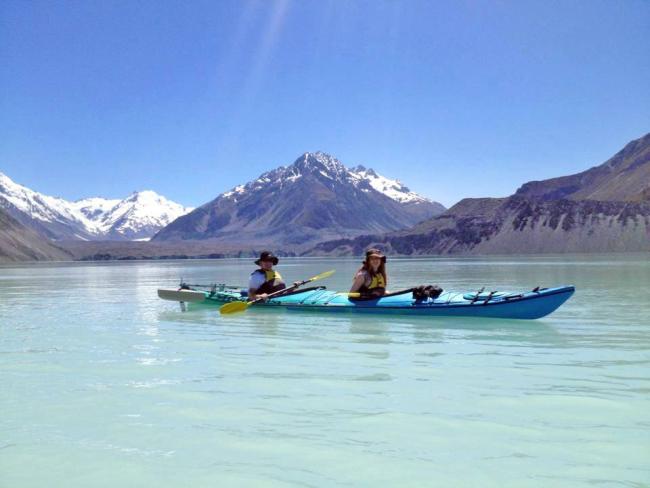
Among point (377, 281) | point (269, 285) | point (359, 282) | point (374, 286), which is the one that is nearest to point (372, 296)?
point (374, 286)

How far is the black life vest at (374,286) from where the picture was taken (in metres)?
18.9

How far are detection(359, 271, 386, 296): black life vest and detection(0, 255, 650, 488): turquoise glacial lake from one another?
10.2ft

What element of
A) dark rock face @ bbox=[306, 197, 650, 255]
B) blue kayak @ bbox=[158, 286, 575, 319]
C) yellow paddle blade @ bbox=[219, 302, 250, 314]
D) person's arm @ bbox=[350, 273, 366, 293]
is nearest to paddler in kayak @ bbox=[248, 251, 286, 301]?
blue kayak @ bbox=[158, 286, 575, 319]

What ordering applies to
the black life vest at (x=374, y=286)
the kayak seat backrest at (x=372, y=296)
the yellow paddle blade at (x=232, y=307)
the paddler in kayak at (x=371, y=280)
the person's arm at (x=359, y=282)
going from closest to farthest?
the kayak seat backrest at (x=372, y=296) < the paddler in kayak at (x=371, y=280) < the black life vest at (x=374, y=286) < the person's arm at (x=359, y=282) < the yellow paddle blade at (x=232, y=307)

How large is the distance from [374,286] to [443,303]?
2.45m

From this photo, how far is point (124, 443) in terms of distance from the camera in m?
6.95

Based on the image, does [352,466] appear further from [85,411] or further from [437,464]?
[85,411]

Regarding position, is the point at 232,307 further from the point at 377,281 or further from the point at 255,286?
the point at 377,281

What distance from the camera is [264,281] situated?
21.2 m

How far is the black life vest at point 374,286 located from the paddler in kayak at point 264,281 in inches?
138

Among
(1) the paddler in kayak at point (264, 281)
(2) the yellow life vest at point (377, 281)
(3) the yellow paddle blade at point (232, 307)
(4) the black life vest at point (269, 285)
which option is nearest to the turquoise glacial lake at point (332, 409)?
(2) the yellow life vest at point (377, 281)

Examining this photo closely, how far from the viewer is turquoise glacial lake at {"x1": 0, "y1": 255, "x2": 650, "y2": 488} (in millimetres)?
6039

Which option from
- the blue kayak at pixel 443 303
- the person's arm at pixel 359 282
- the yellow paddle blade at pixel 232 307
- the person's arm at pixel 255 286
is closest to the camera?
the blue kayak at pixel 443 303

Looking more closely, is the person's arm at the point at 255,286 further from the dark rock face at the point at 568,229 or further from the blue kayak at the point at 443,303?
the dark rock face at the point at 568,229
